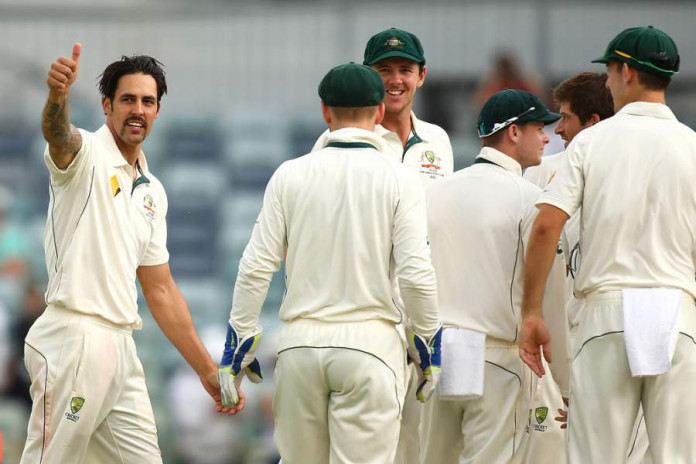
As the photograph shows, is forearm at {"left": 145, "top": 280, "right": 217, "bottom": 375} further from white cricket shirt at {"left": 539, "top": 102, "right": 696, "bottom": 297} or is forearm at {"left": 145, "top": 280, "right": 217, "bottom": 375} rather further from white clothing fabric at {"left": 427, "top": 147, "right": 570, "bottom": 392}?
white cricket shirt at {"left": 539, "top": 102, "right": 696, "bottom": 297}

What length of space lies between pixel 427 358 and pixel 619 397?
757mm

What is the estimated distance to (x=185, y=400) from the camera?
34.0 feet

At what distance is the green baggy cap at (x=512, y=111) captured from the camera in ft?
19.8

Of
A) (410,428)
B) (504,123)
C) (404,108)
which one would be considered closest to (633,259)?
(504,123)

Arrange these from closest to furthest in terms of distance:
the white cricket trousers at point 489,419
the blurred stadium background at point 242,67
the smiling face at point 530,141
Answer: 1. the white cricket trousers at point 489,419
2. the smiling face at point 530,141
3. the blurred stadium background at point 242,67

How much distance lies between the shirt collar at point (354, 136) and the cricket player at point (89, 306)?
3.31 feet

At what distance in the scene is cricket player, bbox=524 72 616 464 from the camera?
629cm

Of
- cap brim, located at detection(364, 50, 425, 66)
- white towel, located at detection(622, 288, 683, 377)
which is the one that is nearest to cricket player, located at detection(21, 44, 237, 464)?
cap brim, located at detection(364, 50, 425, 66)

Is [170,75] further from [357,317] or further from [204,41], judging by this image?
[357,317]

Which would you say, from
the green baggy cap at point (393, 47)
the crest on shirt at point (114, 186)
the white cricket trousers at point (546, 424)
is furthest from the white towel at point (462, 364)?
the crest on shirt at point (114, 186)

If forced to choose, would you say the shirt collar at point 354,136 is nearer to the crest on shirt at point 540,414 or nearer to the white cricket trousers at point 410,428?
the white cricket trousers at point 410,428

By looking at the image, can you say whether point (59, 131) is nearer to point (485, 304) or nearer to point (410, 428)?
point (485, 304)

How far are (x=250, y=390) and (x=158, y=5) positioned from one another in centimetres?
494

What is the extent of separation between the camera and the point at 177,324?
6266mm
